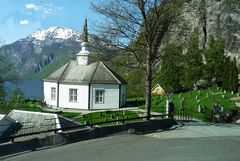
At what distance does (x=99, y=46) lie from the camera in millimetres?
25016

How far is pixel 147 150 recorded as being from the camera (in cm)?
1695

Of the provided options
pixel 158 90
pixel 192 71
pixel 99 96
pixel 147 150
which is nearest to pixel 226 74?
pixel 192 71

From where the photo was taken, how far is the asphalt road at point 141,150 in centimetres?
1516

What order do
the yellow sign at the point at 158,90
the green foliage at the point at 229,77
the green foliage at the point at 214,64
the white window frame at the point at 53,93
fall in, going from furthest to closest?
the yellow sign at the point at 158,90, the green foliage at the point at 214,64, the green foliage at the point at 229,77, the white window frame at the point at 53,93

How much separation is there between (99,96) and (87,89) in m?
1.67

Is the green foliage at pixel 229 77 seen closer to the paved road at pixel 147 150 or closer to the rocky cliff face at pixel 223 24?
the rocky cliff face at pixel 223 24

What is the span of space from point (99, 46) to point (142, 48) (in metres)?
2.69

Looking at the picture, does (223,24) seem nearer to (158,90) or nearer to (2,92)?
(158,90)

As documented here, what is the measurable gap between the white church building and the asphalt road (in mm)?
31217

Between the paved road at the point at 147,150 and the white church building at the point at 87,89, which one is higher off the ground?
the white church building at the point at 87,89

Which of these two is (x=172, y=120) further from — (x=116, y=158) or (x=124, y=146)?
(x=116, y=158)

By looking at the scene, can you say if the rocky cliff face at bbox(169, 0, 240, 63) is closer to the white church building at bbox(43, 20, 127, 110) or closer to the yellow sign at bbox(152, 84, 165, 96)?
the yellow sign at bbox(152, 84, 165, 96)

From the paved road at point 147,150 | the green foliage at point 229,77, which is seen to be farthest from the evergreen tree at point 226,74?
the paved road at point 147,150

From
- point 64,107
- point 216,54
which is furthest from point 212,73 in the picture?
point 64,107
